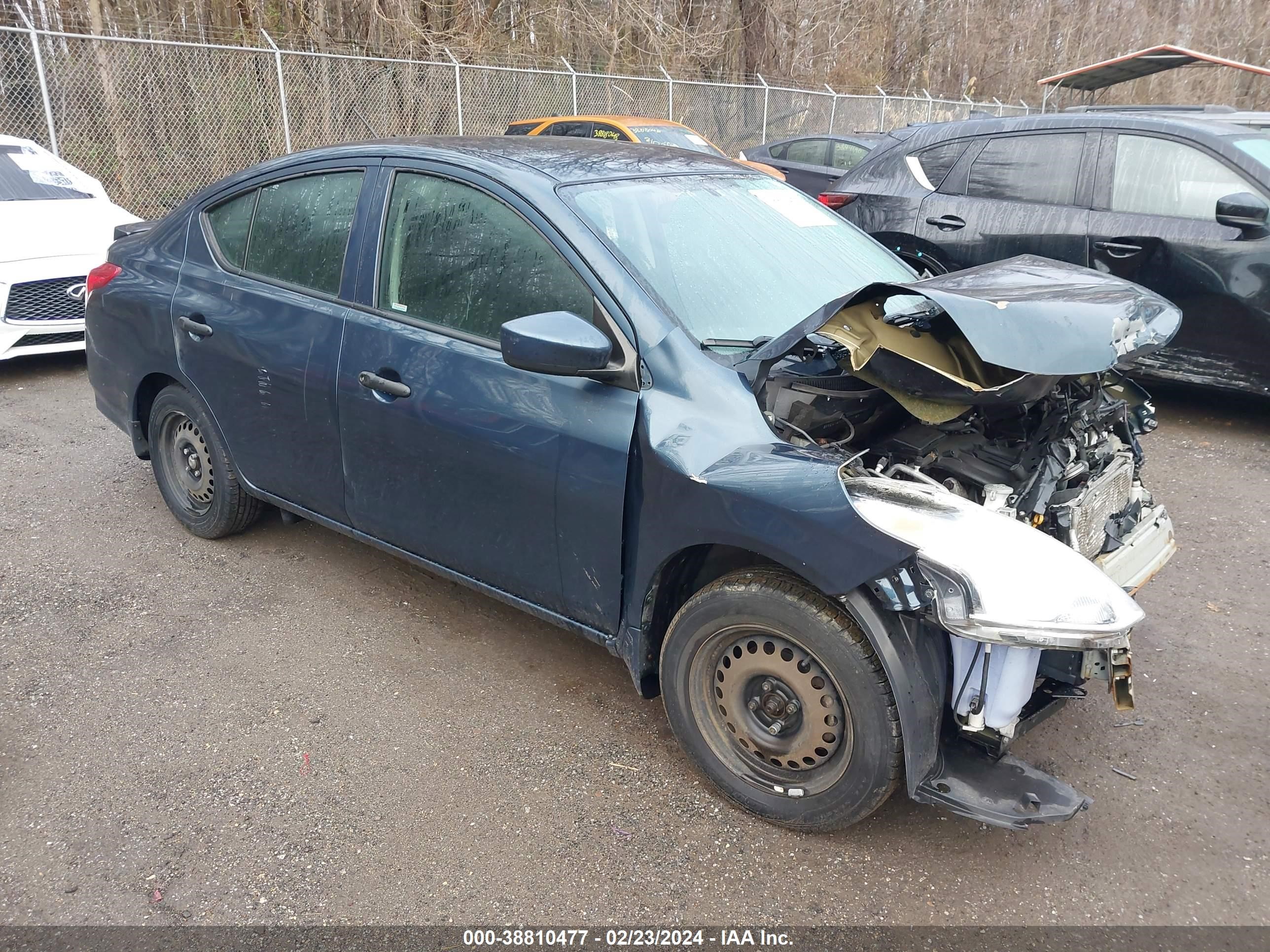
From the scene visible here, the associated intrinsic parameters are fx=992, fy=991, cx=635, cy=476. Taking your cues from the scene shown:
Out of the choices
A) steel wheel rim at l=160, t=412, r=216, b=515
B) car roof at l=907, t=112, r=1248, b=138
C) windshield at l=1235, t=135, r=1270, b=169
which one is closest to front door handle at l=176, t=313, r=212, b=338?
steel wheel rim at l=160, t=412, r=216, b=515

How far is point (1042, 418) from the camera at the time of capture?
10.1 ft

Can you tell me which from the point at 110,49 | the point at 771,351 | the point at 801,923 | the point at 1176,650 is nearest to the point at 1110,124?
the point at 1176,650

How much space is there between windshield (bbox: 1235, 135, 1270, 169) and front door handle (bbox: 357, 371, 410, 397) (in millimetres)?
5169

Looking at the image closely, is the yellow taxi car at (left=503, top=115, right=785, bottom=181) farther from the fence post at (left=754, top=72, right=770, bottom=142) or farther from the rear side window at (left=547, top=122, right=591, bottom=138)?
the fence post at (left=754, top=72, right=770, bottom=142)

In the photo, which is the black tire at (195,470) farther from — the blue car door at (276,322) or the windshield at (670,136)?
the windshield at (670,136)

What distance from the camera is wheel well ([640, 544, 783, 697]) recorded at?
9.31 ft

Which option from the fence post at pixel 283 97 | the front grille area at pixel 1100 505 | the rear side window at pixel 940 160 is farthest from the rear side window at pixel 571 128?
the front grille area at pixel 1100 505

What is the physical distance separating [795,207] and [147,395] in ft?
9.93

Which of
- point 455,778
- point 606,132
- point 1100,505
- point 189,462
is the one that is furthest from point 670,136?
point 455,778

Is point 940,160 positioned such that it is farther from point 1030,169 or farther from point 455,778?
point 455,778

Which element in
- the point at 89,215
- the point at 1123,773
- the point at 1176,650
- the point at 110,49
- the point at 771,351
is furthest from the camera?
the point at 110,49

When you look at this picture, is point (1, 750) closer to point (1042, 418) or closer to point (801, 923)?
point (801, 923)

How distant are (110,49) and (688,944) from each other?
12475 mm

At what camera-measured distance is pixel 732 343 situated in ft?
9.76
